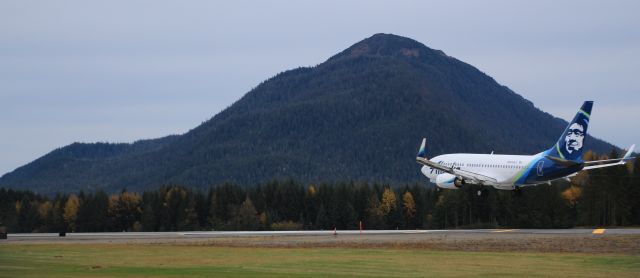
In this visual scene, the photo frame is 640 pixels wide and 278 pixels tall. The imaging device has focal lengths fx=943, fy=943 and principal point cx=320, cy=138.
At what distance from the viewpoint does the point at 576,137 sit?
3179 inches

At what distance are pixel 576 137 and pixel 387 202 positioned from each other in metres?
87.1

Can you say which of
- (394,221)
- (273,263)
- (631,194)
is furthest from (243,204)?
(273,263)

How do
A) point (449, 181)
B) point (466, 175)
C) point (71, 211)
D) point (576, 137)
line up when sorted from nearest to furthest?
point (576, 137) < point (466, 175) < point (449, 181) < point (71, 211)

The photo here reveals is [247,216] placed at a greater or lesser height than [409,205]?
lesser

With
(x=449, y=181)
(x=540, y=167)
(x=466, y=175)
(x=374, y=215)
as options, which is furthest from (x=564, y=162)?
(x=374, y=215)

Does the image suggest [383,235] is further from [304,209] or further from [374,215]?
[304,209]

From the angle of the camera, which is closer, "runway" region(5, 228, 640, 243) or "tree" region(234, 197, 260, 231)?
"runway" region(5, 228, 640, 243)

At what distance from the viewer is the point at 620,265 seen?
45.4m

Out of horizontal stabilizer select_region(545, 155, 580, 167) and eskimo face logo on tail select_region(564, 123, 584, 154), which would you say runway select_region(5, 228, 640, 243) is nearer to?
horizontal stabilizer select_region(545, 155, 580, 167)

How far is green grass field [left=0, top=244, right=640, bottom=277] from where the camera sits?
42.1m

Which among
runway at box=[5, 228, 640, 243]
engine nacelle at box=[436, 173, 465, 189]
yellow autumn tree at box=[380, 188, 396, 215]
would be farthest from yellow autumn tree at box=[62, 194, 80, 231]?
engine nacelle at box=[436, 173, 465, 189]

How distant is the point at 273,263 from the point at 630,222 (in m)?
79.4

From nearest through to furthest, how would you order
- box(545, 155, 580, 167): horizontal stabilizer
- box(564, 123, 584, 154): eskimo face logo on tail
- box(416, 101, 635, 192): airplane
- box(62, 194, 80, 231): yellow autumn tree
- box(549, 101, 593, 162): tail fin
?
box(549, 101, 593, 162): tail fin < box(564, 123, 584, 154): eskimo face logo on tail < box(545, 155, 580, 167): horizontal stabilizer < box(416, 101, 635, 192): airplane < box(62, 194, 80, 231): yellow autumn tree

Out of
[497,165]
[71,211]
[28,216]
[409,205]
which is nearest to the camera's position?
[497,165]
